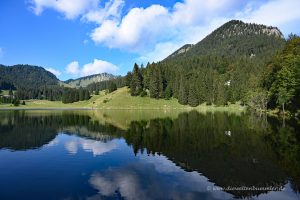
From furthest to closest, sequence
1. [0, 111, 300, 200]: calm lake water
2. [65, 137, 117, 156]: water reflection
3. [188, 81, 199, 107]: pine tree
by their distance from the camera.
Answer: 1. [188, 81, 199, 107]: pine tree
2. [65, 137, 117, 156]: water reflection
3. [0, 111, 300, 200]: calm lake water

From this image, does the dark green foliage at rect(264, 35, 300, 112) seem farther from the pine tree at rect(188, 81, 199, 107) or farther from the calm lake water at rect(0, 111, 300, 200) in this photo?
the pine tree at rect(188, 81, 199, 107)

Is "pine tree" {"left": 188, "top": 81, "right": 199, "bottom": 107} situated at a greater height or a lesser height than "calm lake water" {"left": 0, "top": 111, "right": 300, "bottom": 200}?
greater

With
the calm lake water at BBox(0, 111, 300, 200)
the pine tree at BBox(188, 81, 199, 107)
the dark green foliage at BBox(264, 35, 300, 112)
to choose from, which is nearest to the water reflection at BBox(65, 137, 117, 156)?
the calm lake water at BBox(0, 111, 300, 200)

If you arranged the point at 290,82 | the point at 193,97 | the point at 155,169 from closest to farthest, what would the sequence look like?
1. the point at 155,169
2. the point at 290,82
3. the point at 193,97

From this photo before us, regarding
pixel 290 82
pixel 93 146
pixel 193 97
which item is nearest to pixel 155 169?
pixel 93 146

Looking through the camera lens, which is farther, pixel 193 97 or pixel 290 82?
pixel 193 97

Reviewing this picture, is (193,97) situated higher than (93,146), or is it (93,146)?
(193,97)

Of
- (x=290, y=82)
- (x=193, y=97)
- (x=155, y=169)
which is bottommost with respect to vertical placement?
(x=155, y=169)

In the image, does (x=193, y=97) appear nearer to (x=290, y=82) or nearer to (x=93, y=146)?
(x=290, y=82)

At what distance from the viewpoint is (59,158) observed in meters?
35.6

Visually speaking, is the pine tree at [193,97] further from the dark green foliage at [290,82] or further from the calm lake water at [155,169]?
the calm lake water at [155,169]

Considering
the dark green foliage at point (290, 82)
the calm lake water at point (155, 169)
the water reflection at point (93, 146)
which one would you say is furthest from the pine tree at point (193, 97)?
the water reflection at point (93, 146)

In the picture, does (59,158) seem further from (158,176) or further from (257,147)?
(257,147)

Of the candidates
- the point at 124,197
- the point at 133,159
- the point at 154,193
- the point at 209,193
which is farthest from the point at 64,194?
the point at 133,159
